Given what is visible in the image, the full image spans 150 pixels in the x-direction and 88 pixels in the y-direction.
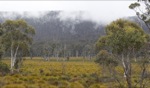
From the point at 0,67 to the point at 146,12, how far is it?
23.1 m

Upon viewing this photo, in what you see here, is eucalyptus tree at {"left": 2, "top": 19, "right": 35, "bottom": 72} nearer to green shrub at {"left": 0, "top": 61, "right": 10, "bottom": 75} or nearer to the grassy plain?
the grassy plain

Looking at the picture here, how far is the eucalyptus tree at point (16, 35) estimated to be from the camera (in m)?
48.0

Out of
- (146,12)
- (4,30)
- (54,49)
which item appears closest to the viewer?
(146,12)

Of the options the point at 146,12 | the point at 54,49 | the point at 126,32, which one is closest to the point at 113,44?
the point at 126,32

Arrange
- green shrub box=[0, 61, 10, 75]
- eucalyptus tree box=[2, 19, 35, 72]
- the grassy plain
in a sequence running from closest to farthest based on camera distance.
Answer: the grassy plain, green shrub box=[0, 61, 10, 75], eucalyptus tree box=[2, 19, 35, 72]

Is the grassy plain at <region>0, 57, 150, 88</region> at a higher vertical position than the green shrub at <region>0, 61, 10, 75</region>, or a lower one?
lower

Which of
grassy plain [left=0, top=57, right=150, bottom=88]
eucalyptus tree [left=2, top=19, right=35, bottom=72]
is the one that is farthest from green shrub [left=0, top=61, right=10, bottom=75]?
eucalyptus tree [left=2, top=19, right=35, bottom=72]

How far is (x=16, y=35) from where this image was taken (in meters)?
48.8

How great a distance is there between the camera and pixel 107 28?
4106cm

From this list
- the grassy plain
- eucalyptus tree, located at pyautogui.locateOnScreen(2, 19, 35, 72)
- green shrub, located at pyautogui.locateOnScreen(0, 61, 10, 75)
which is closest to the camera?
the grassy plain

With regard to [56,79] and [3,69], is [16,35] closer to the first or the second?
[3,69]

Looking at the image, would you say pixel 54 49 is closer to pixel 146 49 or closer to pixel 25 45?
pixel 25 45

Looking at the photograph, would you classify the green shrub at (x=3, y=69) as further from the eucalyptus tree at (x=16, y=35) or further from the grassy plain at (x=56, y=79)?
the eucalyptus tree at (x=16, y=35)

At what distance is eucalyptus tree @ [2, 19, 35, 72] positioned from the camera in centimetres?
4800
